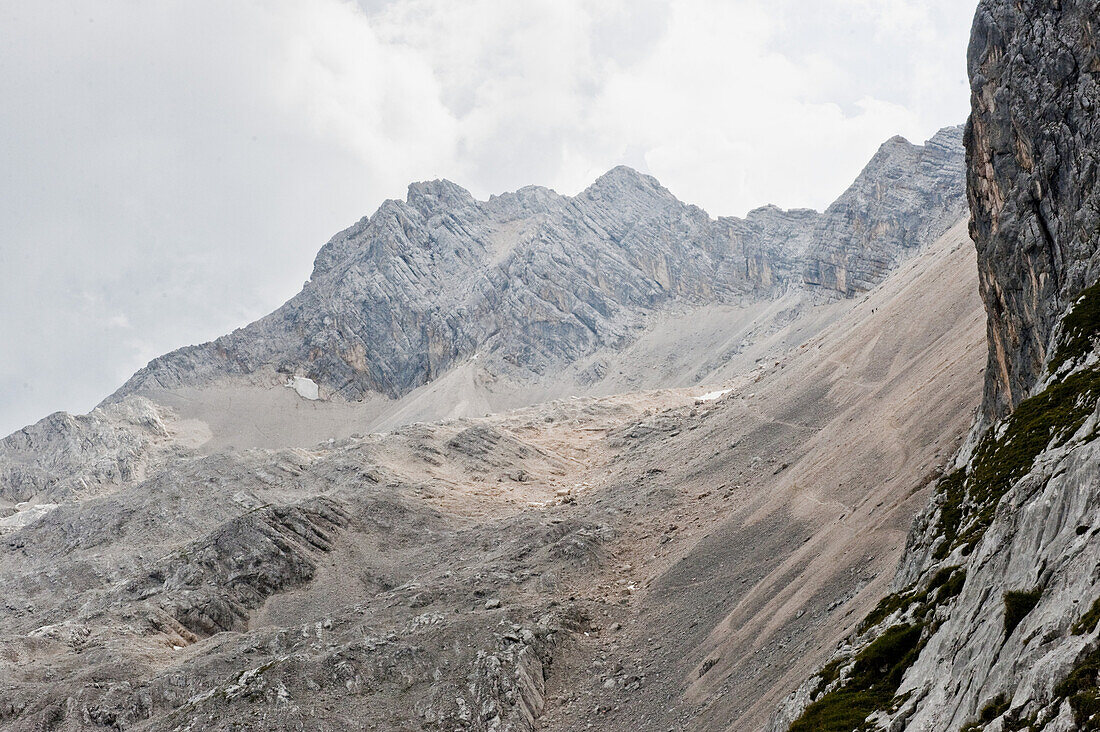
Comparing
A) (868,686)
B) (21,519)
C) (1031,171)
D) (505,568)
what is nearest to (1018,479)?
(868,686)

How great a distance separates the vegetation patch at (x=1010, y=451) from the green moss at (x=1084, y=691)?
8.97m

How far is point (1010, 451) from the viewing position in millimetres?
21469

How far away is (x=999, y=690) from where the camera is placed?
12.2 m

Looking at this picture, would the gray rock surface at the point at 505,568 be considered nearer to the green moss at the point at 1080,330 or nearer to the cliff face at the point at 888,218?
the green moss at the point at 1080,330

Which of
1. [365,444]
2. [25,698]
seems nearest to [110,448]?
[365,444]

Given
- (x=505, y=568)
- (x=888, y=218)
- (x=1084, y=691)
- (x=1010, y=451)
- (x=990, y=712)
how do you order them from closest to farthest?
(x=1084, y=691) → (x=990, y=712) → (x=1010, y=451) → (x=505, y=568) → (x=888, y=218)

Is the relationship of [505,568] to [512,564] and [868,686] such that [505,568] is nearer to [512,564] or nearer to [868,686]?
[512,564]

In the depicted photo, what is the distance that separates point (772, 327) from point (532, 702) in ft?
513

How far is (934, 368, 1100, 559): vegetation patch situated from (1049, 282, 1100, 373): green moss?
1081 millimetres

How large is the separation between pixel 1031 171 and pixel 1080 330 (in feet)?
45.1

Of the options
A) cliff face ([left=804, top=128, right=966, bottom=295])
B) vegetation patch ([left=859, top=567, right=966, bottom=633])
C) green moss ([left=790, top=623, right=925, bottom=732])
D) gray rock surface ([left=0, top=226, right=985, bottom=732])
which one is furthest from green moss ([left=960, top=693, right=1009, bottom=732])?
cliff face ([left=804, top=128, right=966, bottom=295])

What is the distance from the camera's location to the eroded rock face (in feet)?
99.3

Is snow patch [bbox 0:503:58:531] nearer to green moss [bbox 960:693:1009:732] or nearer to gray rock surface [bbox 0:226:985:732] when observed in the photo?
gray rock surface [bbox 0:226:985:732]

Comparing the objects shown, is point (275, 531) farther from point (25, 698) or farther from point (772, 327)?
point (772, 327)
